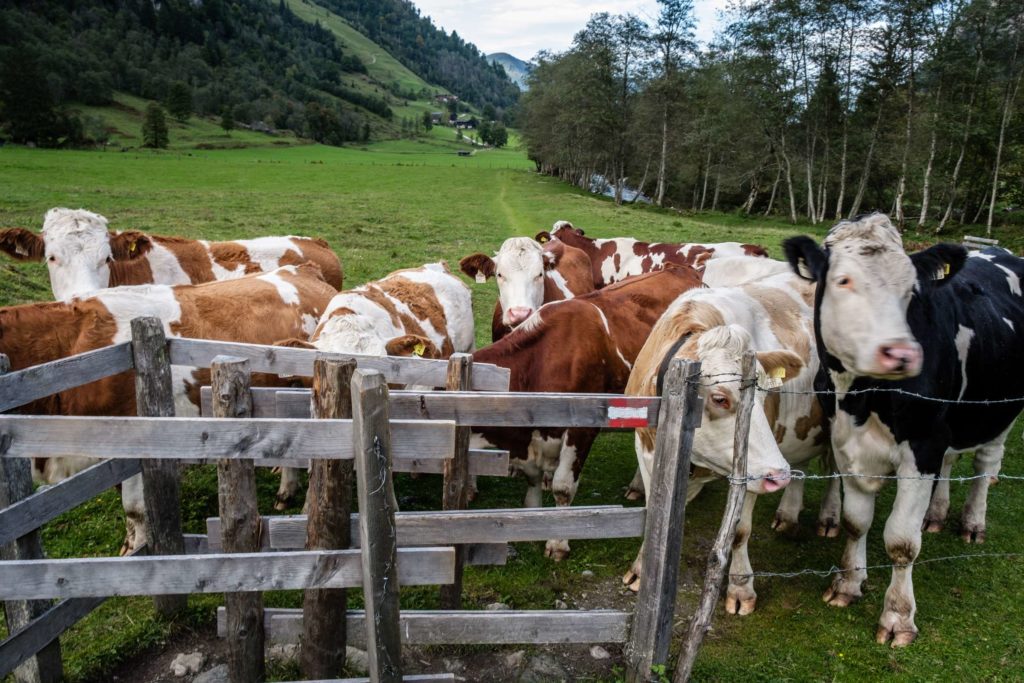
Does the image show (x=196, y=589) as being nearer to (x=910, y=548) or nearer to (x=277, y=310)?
(x=277, y=310)

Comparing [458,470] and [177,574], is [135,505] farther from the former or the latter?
[458,470]

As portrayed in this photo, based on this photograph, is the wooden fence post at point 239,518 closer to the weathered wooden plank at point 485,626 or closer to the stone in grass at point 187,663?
the weathered wooden plank at point 485,626

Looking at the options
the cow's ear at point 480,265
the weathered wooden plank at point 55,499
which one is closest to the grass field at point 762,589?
the weathered wooden plank at point 55,499

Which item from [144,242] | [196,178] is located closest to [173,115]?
[196,178]

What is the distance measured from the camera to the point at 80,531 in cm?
546

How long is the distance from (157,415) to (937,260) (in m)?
5.26

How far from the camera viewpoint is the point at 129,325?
5.04 meters

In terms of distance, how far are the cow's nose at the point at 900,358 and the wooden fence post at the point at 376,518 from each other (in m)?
3.01

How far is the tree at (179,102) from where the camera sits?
89.8 m

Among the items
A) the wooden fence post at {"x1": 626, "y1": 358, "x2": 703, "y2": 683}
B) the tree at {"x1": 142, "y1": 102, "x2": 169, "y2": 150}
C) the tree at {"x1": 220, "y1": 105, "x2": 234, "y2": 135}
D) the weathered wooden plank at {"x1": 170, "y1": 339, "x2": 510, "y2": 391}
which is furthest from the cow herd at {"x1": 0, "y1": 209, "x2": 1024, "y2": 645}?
the tree at {"x1": 220, "y1": 105, "x2": 234, "y2": 135}

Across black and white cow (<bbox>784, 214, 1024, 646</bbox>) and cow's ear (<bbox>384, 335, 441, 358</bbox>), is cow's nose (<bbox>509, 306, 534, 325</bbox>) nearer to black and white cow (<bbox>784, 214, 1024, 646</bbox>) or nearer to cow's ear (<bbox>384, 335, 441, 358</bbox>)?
cow's ear (<bbox>384, 335, 441, 358</bbox>)

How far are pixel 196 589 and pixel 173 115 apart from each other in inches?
4103

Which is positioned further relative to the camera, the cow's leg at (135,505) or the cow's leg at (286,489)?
the cow's leg at (286,489)

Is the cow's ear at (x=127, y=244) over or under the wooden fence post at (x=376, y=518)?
over
